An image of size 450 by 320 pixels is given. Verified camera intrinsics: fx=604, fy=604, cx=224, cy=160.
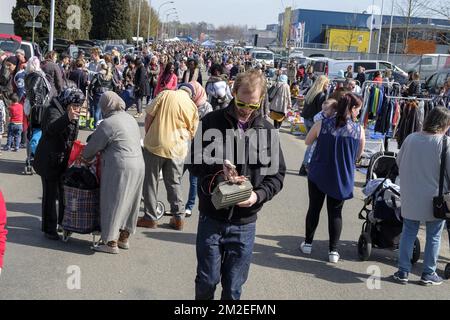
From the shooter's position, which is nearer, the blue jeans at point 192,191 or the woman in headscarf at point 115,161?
the woman in headscarf at point 115,161

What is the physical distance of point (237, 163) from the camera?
4.01 m

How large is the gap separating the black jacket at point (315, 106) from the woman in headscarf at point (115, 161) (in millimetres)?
6928

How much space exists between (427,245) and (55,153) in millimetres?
4110

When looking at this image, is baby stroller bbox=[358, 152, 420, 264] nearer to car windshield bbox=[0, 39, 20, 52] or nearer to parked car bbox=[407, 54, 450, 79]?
car windshield bbox=[0, 39, 20, 52]

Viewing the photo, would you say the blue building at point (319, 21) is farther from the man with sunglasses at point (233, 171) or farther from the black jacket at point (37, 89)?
the man with sunglasses at point (233, 171)

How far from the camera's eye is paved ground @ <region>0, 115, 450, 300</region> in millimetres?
5527

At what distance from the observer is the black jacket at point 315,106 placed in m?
12.7

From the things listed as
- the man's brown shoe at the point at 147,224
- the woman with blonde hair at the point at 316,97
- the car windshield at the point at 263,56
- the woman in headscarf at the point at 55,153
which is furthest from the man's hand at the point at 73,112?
the car windshield at the point at 263,56

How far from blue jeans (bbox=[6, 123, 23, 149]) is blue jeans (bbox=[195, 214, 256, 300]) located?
882cm

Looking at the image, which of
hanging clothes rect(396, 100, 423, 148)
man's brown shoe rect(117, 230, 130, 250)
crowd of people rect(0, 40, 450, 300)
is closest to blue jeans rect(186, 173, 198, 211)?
crowd of people rect(0, 40, 450, 300)
